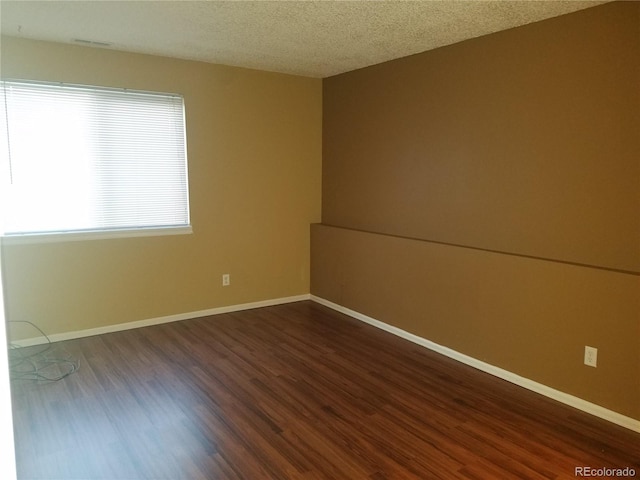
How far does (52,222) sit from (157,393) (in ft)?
6.16

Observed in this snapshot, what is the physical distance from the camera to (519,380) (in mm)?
3246

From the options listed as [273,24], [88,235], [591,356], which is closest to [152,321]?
[88,235]

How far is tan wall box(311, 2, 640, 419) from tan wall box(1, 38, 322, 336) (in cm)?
81

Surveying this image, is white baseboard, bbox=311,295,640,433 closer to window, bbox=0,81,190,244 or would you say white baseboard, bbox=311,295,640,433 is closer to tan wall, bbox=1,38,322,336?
tan wall, bbox=1,38,322,336

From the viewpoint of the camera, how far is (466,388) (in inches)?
125

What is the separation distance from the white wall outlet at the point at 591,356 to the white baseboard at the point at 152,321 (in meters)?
3.13

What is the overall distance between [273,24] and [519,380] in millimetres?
3059

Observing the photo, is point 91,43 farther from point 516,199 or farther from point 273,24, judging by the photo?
point 516,199

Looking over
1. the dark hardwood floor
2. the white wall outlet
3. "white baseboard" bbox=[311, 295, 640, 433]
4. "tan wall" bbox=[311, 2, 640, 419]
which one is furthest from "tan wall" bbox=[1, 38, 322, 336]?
the white wall outlet

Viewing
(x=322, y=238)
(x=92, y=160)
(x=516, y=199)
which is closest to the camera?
(x=516, y=199)

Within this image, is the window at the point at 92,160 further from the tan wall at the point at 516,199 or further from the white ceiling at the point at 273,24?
the tan wall at the point at 516,199

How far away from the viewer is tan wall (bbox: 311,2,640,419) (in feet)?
9.07

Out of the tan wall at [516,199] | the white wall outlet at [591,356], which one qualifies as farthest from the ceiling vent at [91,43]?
the white wall outlet at [591,356]

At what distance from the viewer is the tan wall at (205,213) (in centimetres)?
386
